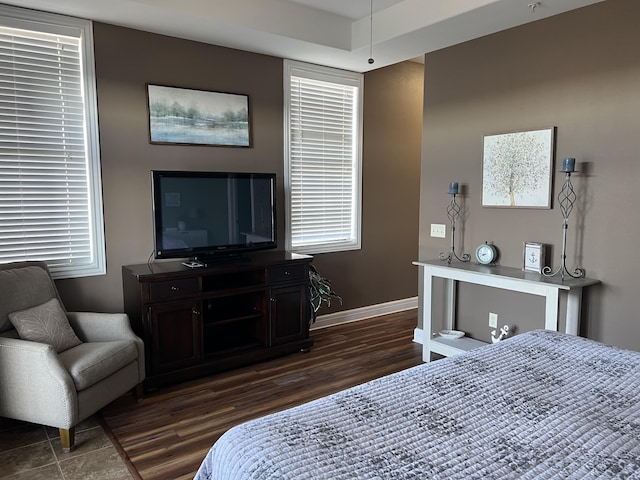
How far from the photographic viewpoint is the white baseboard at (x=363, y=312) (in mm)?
4828

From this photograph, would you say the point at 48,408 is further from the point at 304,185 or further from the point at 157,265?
the point at 304,185

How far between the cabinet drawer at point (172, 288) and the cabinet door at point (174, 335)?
6cm

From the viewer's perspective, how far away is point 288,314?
3988mm

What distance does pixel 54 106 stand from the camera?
10.7 ft

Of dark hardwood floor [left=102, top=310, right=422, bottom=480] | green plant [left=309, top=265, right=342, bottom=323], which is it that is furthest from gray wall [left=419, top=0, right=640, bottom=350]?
green plant [left=309, top=265, right=342, bottom=323]

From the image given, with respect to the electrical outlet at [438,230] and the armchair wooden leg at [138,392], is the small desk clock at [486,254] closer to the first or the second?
the electrical outlet at [438,230]

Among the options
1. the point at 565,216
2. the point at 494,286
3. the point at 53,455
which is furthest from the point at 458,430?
the point at 565,216

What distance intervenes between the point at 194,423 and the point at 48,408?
822 millimetres

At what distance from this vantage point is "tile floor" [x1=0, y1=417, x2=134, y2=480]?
236 cm

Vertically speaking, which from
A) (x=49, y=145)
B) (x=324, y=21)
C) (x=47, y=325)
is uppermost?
(x=324, y=21)

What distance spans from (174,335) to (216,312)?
0.49 metres

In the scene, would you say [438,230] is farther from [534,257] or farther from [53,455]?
[53,455]

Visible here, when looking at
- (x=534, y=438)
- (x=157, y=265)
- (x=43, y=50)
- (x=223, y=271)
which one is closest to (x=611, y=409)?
(x=534, y=438)

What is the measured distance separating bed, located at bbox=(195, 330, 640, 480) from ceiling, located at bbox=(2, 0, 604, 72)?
2.45 meters
